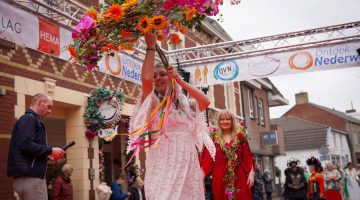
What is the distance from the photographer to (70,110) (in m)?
11.9

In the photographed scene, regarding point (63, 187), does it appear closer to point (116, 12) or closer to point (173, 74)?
point (173, 74)

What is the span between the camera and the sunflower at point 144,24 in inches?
142

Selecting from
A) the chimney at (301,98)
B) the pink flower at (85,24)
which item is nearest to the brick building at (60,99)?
the pink flower at (85,24)

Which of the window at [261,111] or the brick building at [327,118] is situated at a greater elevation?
the brick building at [327,118]

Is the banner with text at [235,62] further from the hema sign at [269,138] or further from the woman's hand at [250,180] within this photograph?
the hema sign at [269,138]

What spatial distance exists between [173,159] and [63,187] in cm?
628

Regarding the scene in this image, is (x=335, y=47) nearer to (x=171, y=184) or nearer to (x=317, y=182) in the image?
(x=317, y=182)

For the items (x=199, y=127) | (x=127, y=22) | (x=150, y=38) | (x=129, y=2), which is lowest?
(x=199, y=127)

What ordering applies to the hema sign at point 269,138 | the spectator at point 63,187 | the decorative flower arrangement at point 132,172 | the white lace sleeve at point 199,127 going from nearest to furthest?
the white lace sleeve at point 199,127 → the spectator at point 63,187 → the decorative flower arrangement at point 132,172 → the hema sign at point 269,138

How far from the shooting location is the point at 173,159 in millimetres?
3719

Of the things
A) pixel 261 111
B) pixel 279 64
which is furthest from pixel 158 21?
pixel 261 111

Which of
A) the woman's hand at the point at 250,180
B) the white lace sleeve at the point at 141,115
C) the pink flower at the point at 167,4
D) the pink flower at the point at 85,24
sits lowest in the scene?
the woman's hand at the point at 250,180

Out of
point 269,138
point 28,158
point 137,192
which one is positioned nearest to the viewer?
point 28,158

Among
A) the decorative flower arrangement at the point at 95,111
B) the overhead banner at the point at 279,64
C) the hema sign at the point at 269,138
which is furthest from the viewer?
the hema sign at the point at 269,138
